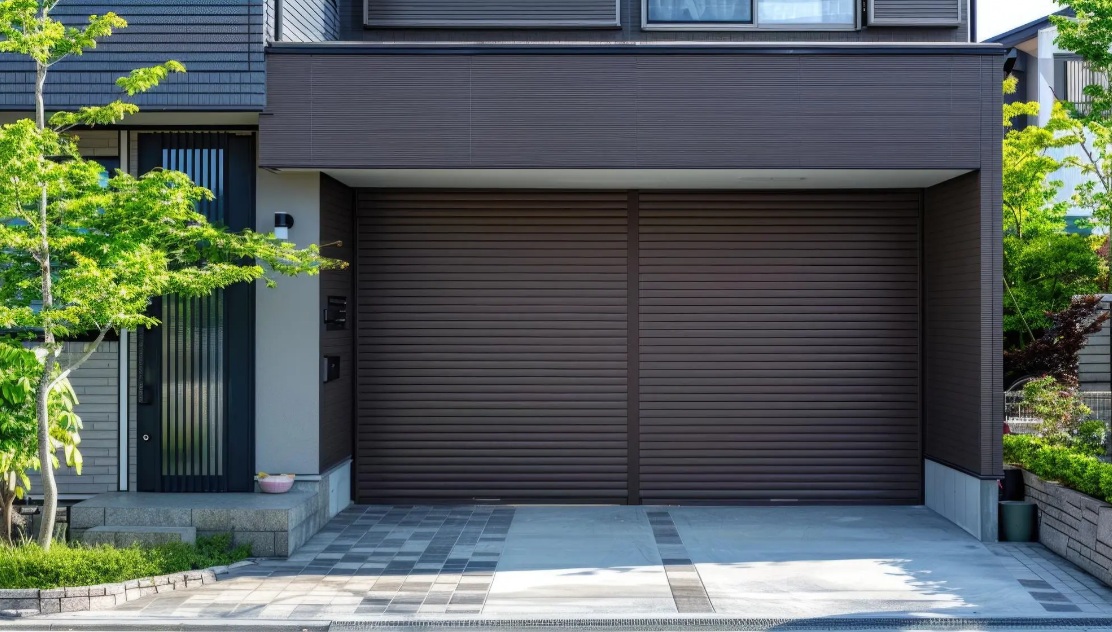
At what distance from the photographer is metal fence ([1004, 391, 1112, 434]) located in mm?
11219

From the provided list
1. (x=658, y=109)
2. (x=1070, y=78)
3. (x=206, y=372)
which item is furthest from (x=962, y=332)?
(x=1070, y=78)

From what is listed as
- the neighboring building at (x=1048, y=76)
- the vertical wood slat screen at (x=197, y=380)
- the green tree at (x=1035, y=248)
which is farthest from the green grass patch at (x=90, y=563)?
the neighboring building at (x=1048, y=76)

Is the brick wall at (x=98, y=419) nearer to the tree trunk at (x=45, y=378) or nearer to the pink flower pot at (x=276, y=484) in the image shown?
the pink flower pot at (x=276, y=484)

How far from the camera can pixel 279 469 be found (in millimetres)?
10461

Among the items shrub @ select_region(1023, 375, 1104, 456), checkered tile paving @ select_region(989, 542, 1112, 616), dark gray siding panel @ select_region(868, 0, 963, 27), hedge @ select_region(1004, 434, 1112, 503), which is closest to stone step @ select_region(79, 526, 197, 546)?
checkered tile paving @ select_region(989, 542, 1112, 616)

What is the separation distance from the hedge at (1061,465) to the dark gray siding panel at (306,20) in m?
8.54

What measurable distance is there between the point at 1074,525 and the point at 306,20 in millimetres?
8966

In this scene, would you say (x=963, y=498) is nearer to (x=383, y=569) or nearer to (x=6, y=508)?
(x=383, y=569)

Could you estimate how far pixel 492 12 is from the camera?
38.5 feet

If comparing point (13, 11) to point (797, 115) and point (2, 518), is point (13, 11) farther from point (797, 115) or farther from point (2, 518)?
point (797, 115)

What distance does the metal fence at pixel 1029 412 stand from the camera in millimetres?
11219

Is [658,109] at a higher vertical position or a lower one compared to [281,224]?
higher

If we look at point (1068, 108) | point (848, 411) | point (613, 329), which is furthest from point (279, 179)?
point (1068, 108)

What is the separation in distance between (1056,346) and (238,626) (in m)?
12.2
